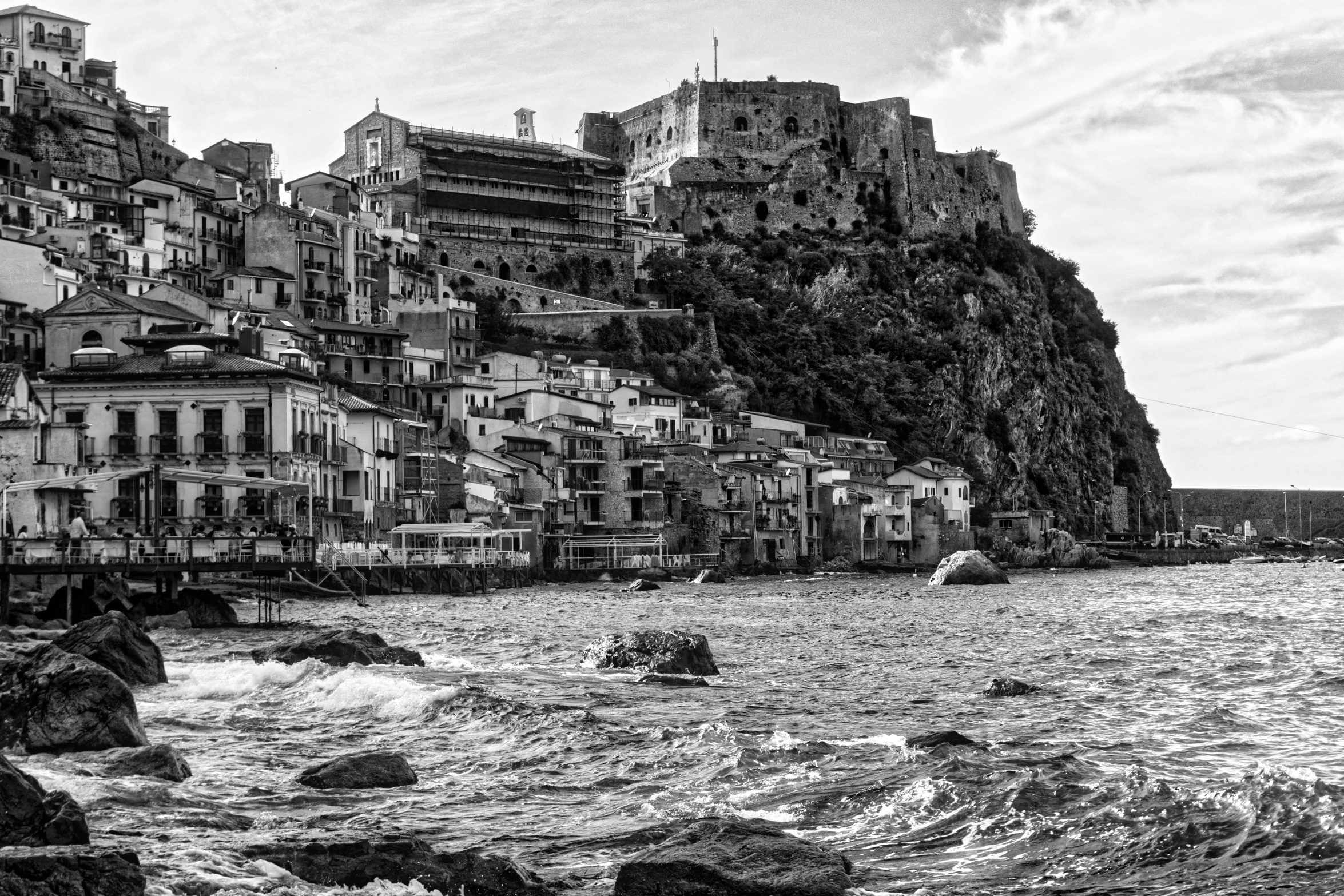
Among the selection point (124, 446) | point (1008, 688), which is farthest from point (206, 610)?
point (1008, 688)

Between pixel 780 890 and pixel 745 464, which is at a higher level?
pixel 745 464

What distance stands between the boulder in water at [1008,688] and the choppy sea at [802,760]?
1.79 ft

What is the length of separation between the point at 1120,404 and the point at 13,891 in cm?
16173

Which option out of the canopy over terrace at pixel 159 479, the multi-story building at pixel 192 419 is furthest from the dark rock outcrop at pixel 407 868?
the multi-story building at pixel 192 419

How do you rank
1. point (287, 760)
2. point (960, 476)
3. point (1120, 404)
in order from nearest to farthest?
point (287, 760) < point (960, 476) < point (1120, 404)

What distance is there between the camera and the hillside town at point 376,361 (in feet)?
179

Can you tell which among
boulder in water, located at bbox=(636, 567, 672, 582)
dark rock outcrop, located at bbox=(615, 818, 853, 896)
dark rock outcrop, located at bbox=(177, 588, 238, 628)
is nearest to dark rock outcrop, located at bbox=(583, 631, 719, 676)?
dark rock outcrop, located at bbox=(177, 588, 238, 628)

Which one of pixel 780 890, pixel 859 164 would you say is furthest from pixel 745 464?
pixel 780 890

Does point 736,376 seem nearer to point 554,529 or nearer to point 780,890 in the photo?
point 554,529

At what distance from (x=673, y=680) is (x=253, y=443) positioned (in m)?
28.7

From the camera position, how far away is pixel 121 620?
1081 inches

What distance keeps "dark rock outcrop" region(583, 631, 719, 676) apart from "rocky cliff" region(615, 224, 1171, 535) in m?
84.0

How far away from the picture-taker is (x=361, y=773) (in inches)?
721

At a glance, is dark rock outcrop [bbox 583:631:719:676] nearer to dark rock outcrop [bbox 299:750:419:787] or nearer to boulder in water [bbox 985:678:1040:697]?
boulder in water [bbox 985:678:1040:697]
